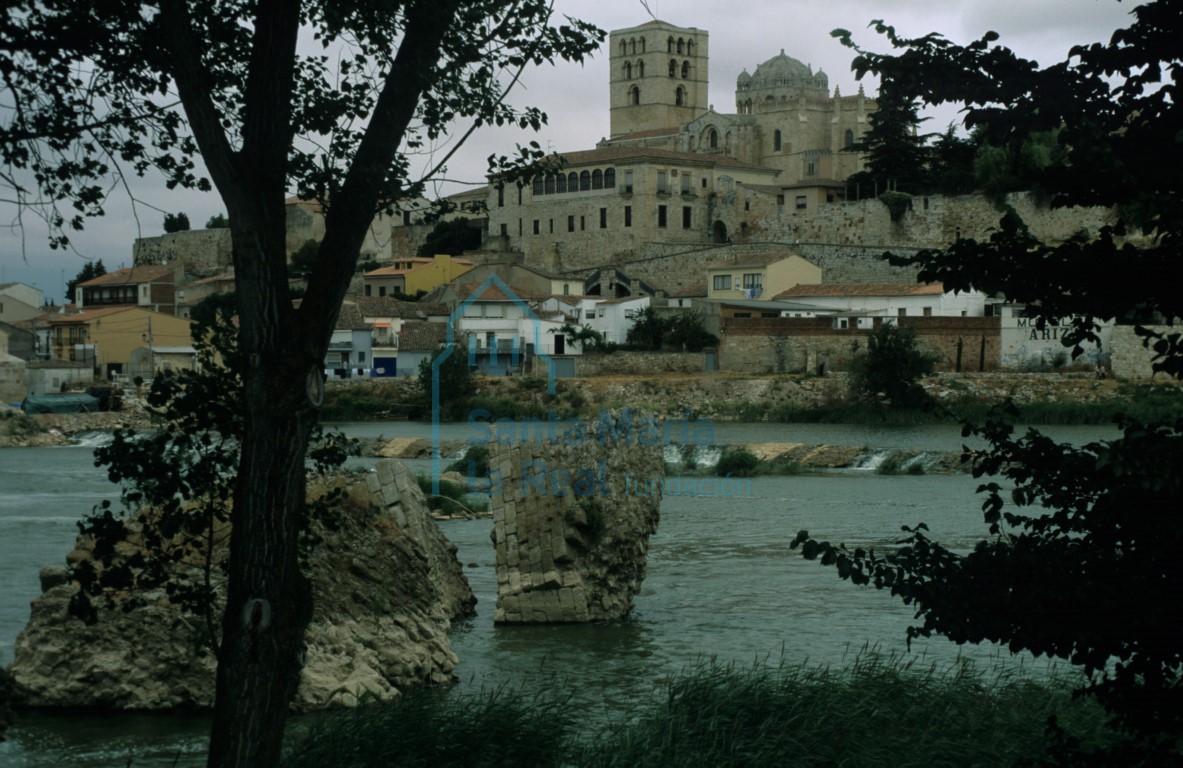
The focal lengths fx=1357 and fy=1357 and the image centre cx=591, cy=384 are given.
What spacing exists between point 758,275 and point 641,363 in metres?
7.35

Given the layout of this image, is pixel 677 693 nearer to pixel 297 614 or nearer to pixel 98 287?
pixel 297 614

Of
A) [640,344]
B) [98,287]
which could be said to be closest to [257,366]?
[640,344]

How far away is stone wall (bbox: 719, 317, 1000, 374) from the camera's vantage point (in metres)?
39.4

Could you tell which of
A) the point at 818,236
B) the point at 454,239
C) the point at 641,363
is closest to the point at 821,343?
the point at 641,363

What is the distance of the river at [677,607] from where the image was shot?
730 cm

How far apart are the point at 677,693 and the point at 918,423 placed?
2869 cm

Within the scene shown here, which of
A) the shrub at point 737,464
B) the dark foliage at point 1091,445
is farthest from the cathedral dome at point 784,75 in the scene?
the dark foliage at point 1091,445

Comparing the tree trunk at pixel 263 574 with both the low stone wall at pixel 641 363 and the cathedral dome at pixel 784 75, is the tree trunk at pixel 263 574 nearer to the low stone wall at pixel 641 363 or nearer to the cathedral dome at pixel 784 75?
the low stone wall at pixel 641 363

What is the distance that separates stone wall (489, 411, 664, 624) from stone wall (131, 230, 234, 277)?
5871cm

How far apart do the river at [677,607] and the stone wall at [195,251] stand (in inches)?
1795

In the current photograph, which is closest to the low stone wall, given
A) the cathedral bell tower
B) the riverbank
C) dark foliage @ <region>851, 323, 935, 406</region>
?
the riverbank

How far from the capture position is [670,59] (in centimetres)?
7288

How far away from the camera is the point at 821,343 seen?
40344 mm

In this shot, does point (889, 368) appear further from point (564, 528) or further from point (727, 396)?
point (564, 528)
